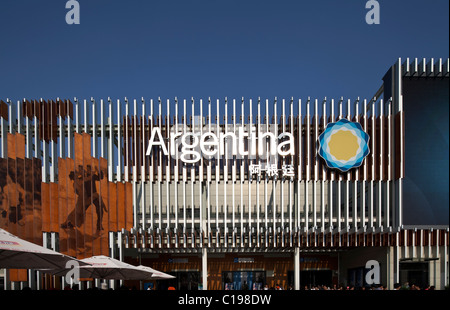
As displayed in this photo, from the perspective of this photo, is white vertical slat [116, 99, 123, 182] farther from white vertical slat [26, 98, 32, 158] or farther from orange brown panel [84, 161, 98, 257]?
white vertical slat [26, 98, 32, 158]

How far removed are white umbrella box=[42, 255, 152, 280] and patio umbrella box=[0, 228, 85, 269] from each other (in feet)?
5.92

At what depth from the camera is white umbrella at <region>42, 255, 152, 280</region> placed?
986 cm

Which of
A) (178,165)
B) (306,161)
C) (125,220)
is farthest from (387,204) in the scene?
(125,220)

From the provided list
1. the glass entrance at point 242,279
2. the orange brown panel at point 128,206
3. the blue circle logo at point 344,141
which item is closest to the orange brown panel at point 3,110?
the orange brown panel at point 128,206

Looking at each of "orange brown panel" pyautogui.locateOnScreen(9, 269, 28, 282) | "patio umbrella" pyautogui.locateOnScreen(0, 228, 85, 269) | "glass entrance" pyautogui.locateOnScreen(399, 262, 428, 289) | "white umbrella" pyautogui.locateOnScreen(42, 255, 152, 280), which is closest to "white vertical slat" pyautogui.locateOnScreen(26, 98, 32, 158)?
"orange brown panel" pyautogui.locateOnScreen(9, 269, 28, 282)

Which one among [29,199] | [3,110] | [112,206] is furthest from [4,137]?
[112,206]

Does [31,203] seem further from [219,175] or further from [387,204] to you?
[387,204]

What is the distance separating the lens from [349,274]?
21.1 m

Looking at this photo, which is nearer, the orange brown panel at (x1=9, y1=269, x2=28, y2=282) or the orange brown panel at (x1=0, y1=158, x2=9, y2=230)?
the orange brown panel at (x1=0, y1=158, x2=9, y2=230)

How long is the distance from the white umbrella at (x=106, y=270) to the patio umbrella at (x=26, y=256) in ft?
5.92

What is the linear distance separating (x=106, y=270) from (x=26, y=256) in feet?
11.5

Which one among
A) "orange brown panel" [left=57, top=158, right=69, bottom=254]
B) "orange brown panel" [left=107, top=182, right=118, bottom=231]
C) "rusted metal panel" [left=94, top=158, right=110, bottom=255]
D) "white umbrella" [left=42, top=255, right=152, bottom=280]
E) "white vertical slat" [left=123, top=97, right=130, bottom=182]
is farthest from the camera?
"white vertical slat" [left=123, top=97, right=130, bottom=182]

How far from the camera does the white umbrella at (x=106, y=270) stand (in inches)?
388

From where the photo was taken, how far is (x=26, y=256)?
728cm
